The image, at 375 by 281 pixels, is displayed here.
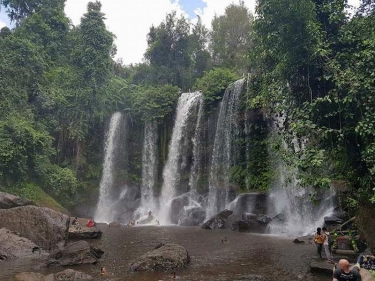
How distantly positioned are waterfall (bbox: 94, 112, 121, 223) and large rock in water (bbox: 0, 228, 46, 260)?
17.3 meters

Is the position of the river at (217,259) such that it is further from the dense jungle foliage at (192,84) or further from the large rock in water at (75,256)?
the dense jungle foliage at (192,84)

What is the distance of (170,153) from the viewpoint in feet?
119

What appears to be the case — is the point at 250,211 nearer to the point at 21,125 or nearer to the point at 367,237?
the point at 367,237

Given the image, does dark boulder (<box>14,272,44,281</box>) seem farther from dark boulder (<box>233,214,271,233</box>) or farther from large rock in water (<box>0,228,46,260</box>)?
dark boulder (<box>233,214,271,233</box>)

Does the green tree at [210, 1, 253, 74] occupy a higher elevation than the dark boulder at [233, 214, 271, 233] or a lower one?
higher

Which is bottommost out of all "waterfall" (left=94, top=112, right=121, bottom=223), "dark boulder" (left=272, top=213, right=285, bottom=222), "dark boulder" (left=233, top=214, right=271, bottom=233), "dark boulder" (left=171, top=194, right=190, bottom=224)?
"dark boulder" (left=233, top=214, right=271, bottom=233)

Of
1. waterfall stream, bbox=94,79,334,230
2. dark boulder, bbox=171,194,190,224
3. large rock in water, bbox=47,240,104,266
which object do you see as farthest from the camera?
dark boulder, bbox=171,194,190,224

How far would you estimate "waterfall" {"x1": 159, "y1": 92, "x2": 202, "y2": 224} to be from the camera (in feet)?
115

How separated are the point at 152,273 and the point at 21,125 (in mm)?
19644

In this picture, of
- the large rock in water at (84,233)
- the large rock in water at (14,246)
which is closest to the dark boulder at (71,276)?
the large rock in water at (14,246)

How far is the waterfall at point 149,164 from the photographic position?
3620cm

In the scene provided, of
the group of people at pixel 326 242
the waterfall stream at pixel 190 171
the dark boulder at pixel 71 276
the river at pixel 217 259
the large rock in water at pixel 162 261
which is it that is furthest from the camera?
the waterfall stream at pixel 190 171

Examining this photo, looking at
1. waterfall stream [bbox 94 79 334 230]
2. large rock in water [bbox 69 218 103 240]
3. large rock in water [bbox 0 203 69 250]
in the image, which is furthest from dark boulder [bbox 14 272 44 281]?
waterfall stream [bbox 94 79 334 230]

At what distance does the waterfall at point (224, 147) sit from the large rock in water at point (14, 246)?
16.7 meters
